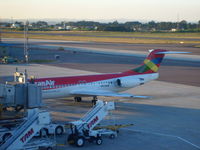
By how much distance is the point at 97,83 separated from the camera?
3222cm

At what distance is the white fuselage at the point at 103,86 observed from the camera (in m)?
30.3

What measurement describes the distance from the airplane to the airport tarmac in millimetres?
1156

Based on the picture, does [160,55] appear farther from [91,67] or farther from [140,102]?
[91,67]

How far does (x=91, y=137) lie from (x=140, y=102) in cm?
1299

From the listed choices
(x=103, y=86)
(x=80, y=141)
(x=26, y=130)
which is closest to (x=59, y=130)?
(x=80, y=141)

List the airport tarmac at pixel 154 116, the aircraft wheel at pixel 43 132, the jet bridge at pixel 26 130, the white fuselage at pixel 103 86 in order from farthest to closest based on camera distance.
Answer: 1. the white fuselage at pixel 103 86
2. the aircraft wheel at pixel 43 132
3. the airport tarmac at pixel 154 116
4. the jet bridge at pixel 26 130

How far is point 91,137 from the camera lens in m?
20.7

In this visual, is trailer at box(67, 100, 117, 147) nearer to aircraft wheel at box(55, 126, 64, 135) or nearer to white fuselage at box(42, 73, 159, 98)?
aircraft wheel at box(55, 126, 64, 135)

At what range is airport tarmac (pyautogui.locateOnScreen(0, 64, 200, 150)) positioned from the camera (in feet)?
68.9

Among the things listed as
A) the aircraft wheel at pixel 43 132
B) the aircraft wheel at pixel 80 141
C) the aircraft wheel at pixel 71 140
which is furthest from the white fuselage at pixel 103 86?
the aircraft wheel at pixel 80 141

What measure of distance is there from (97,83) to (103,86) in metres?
0.62

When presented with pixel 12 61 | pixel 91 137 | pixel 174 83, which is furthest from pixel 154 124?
pixel 12 61

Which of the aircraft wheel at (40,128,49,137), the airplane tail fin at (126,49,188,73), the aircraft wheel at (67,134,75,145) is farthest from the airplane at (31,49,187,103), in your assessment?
the aircraft wheel at (67,134,75,145)

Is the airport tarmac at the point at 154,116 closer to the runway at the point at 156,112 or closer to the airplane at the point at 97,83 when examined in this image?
the runway at the point at 156,112
